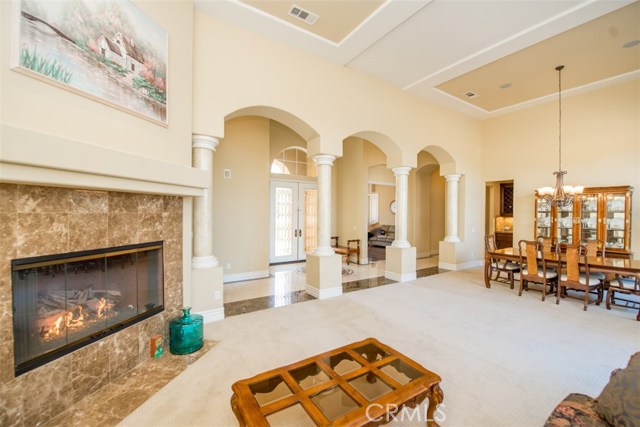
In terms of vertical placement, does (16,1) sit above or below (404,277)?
above

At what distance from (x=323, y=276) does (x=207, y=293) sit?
187 cm

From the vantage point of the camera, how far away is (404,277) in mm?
5723

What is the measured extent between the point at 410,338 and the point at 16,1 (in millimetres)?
4247

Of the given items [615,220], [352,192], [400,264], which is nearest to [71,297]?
[400,264]

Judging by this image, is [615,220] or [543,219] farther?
[543,219]

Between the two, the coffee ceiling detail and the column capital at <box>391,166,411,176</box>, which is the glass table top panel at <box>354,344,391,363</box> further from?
the column capital at <box>391,166,411,176</box>

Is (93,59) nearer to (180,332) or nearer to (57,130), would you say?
(57,130)

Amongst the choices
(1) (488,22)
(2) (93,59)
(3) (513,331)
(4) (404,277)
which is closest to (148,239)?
(2) (93,59)

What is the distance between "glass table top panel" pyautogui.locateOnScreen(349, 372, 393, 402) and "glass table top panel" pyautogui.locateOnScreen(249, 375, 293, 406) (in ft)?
1.65

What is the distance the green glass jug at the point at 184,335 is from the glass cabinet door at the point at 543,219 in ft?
24.3

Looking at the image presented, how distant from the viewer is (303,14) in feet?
11.9

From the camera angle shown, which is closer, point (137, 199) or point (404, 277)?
point (137, 199)

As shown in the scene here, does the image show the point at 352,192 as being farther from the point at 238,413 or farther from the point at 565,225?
the point at 238,413

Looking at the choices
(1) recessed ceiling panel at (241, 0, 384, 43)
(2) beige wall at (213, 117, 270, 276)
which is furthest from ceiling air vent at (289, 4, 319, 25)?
(2) beige wall at (213, 117, 270, 276)
